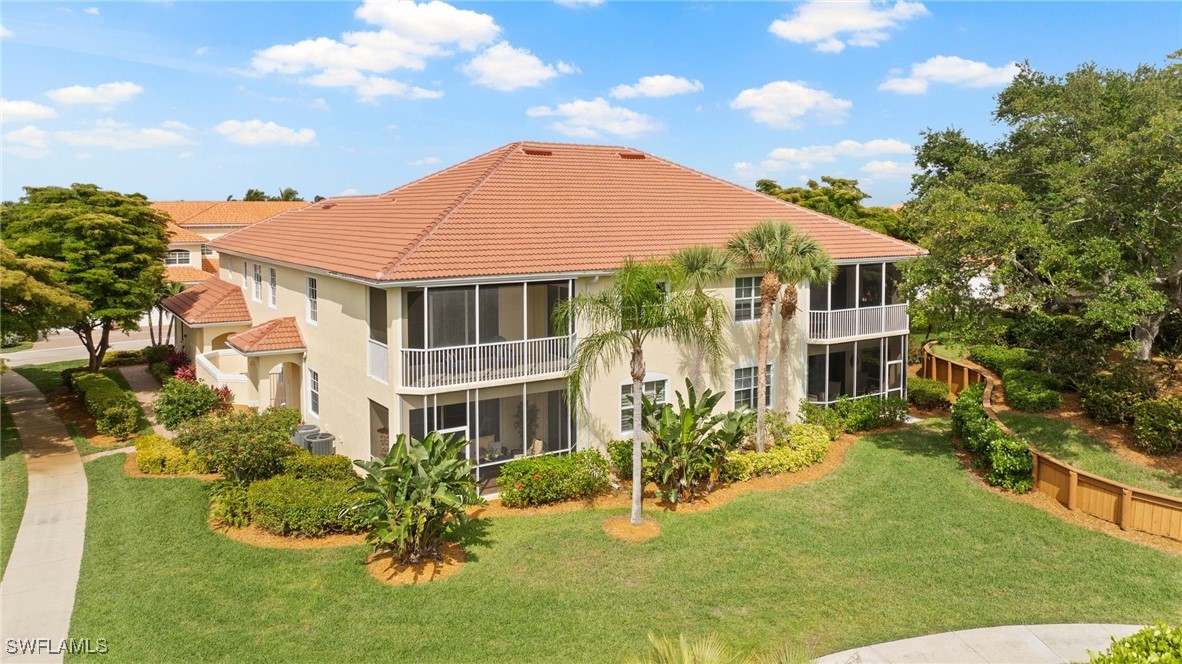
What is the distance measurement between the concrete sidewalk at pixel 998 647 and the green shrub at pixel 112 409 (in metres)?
21.0

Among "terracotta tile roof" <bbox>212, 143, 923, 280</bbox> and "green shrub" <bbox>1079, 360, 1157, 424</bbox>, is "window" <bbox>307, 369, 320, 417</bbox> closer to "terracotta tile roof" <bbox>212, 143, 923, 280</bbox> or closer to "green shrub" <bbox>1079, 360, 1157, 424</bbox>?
"terracotta tile roof" <bbox>212, 143, 923, 280</bbox>

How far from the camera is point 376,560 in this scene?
14.0 metres

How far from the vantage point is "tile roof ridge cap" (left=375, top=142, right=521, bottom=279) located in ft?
54.0

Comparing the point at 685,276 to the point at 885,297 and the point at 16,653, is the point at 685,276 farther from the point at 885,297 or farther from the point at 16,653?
the point at 16,653

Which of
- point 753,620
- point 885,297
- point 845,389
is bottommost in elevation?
point 753,620

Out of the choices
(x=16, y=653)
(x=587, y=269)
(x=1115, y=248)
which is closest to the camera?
(x=16, y=653)

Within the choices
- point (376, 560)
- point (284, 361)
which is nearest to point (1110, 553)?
point (376, 560)

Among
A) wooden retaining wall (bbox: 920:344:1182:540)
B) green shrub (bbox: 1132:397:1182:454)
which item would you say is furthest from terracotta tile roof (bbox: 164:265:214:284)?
green shrub (bbox: 1132:397:1182:454)

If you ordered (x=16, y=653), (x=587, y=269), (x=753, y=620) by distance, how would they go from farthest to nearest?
(x=587, y=269), (x=753, y=620), (x=16, y=653)

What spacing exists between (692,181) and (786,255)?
751 cm

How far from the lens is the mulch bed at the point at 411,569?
524 inches

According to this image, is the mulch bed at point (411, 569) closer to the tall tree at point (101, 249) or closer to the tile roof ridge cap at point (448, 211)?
the tile roof ridge cap at point (448, 211)

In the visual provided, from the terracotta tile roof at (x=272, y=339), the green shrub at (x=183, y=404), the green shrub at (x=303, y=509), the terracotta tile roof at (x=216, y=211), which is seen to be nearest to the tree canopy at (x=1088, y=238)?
the green shrub at (x=303, y=509)

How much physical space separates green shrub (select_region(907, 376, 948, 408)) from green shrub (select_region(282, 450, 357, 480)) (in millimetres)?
18912
